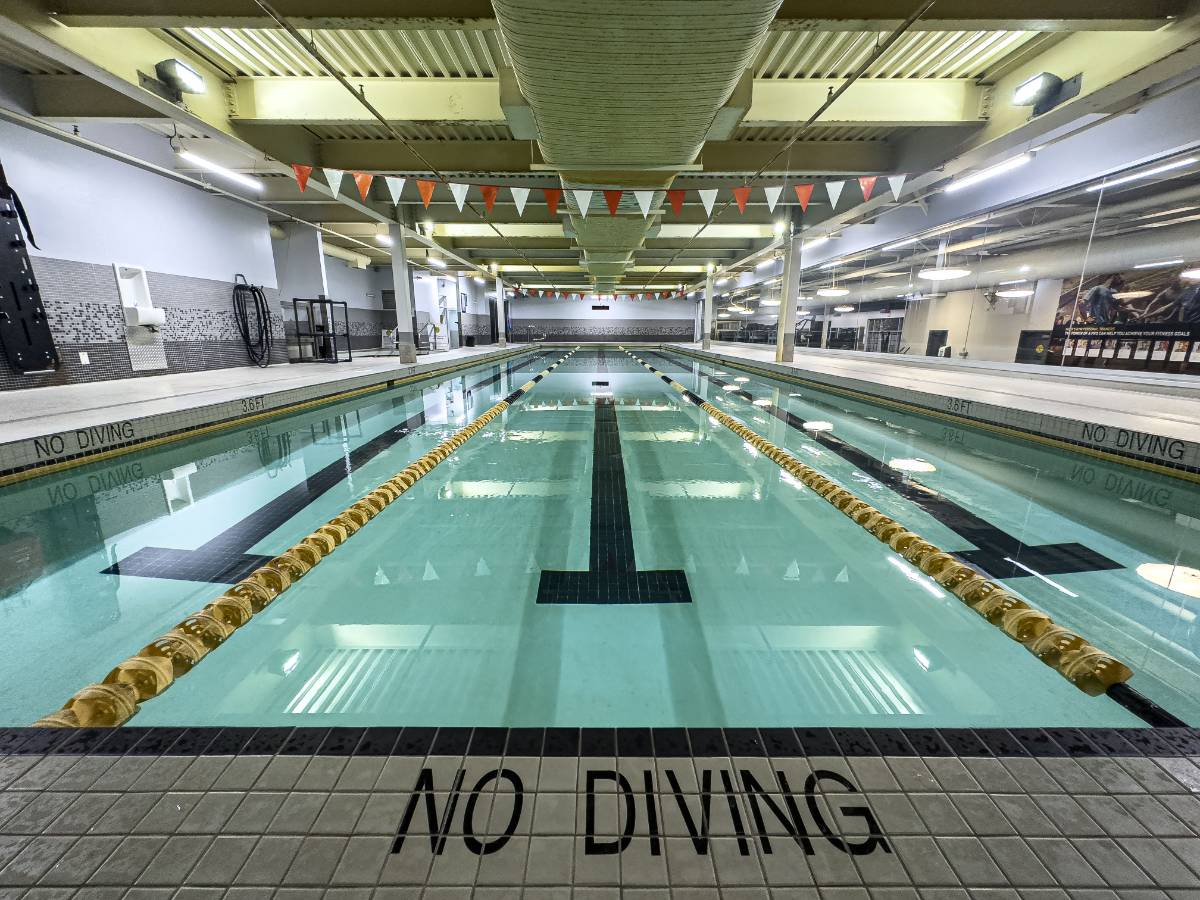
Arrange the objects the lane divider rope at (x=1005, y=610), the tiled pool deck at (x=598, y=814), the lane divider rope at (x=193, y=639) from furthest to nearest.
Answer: the lane divider rope at (x=1005, y=610) → the lane divider rope at (x=193, y=639) → the tiled pool deck at (x=598, y=814)

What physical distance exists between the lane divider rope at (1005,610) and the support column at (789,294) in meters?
9.27

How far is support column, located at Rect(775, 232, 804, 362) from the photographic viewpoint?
1130 centimetres

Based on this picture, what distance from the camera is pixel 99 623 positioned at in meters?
2.16

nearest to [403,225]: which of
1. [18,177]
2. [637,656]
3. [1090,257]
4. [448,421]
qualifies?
[18,177]

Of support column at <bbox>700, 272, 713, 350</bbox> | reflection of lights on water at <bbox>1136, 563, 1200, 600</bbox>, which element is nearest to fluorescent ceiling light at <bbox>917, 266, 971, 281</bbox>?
support column at <bbox>700, 272, 713, 350</bbox>

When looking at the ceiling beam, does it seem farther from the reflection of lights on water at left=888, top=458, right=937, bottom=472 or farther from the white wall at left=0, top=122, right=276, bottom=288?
the white wall at left=0, top=122, right=276, bottom=288

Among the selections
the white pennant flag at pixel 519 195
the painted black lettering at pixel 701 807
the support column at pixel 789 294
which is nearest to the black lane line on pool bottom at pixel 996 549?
the painted black lettering at pixel 701 807

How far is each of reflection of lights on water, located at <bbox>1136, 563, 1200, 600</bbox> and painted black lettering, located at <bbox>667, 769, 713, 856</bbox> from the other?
→ 2883mm

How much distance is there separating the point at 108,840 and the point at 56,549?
9.53 feet

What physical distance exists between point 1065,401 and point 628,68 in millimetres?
6261

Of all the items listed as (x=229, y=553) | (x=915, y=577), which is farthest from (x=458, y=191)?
A: (x=915, y=577)

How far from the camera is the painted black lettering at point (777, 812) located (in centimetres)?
93

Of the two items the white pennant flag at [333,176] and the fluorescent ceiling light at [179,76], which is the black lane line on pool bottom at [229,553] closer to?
the fluorescent ceiling light at [179,76]

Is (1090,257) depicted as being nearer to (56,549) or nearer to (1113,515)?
(1113,515)
